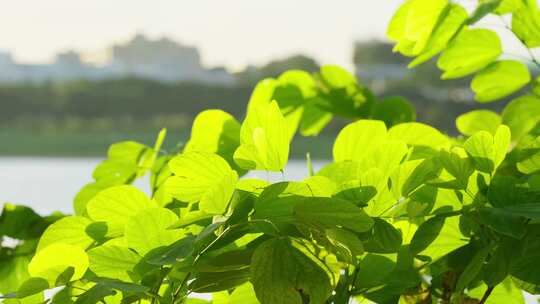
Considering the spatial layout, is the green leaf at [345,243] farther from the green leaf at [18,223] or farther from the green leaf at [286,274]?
the green leaf at [18,223]

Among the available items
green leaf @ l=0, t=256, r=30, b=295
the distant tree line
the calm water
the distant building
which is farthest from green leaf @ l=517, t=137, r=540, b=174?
the distant building

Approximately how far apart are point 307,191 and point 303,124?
16cm

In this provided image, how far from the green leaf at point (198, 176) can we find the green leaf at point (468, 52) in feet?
0.48

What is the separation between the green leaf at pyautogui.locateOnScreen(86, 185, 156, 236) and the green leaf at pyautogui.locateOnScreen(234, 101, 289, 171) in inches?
1.3

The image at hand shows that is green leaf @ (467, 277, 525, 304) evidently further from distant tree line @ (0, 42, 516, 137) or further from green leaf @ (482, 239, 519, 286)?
distant tree line @ (0, 42, 516, 137)

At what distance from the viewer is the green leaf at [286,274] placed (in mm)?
179

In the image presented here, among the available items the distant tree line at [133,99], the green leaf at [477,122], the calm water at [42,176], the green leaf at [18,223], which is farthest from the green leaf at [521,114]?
the distant tree line at [133,99]

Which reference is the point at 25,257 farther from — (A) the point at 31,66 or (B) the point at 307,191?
(A) the point at 31,66

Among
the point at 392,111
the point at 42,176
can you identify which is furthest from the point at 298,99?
the point at 42,176

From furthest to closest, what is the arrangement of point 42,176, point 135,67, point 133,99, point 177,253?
1. point 135,67
2. point 133,99
3. point 42,176
4. point 177,253

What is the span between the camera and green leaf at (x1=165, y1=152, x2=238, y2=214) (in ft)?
0.59

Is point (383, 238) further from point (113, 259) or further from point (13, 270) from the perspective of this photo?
point (13, 270)

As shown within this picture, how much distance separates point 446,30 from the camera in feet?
0.94

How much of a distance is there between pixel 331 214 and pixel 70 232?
0.09 metres
